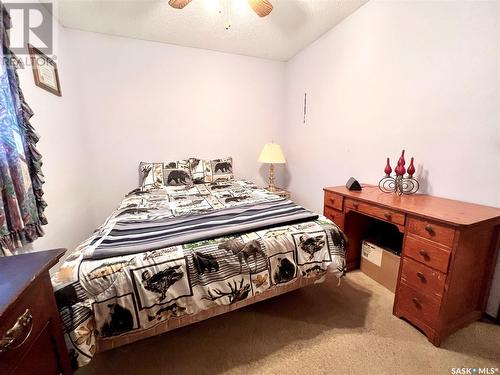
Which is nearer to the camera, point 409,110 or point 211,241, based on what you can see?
point 211,241

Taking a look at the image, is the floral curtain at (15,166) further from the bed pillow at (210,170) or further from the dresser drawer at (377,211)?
the dresser drawer at (377,211)

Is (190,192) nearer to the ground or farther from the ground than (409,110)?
nearer to the ground

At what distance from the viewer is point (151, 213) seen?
1793 mm

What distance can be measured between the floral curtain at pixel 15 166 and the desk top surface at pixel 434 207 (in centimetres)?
218

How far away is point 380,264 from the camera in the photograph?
6.16 feet

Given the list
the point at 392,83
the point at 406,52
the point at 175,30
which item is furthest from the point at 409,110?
the point at 175,30

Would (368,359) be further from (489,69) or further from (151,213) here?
(489,69)

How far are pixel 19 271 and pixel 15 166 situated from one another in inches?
35.4

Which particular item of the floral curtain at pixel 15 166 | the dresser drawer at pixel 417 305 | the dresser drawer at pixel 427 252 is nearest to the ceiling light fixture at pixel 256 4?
the floral curtain at pixel 15 166

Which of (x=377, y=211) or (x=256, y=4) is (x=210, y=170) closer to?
(x=256, y=4)

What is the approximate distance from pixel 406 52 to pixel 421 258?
1.58 meters

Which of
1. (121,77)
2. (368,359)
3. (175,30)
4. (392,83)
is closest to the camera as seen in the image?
(368,359)

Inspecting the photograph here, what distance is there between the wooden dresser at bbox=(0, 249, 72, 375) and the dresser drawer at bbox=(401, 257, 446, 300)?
5.93 ft

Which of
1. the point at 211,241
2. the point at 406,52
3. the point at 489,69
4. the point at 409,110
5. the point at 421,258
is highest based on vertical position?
the point at 406,52
